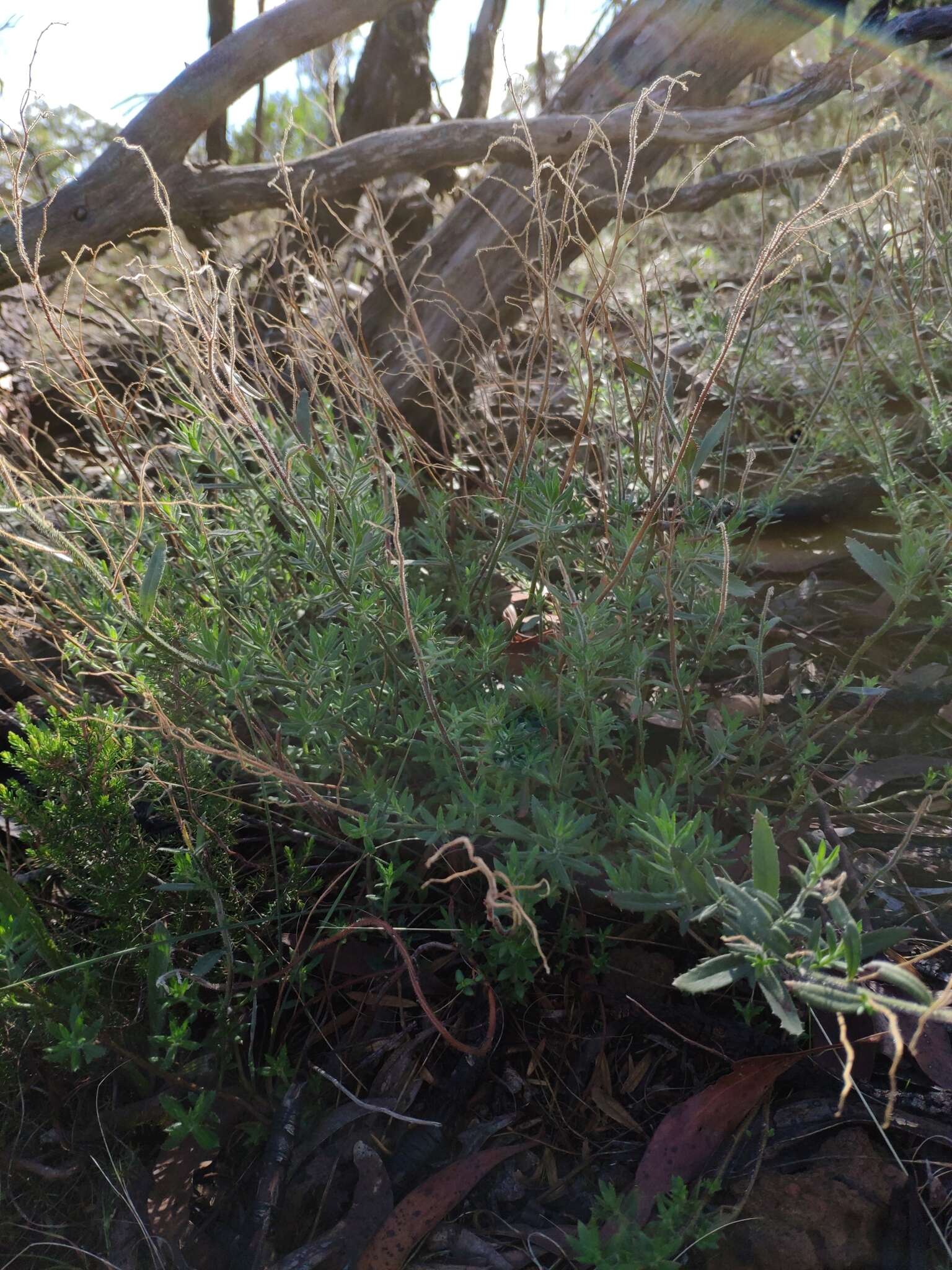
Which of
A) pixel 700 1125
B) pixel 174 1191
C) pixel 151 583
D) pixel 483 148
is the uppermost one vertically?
pixel 483 148

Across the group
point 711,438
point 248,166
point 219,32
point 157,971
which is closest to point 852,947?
point 711,438

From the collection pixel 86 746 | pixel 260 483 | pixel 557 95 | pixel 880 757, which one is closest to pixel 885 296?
pixel 880 757

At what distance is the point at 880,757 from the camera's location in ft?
7.00

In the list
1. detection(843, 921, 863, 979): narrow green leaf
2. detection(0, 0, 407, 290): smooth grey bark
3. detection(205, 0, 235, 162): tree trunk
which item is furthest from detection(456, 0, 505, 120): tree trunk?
detection(843, 921, 863, 979): narrow green leaf

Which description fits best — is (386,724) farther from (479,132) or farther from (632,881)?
(479,132)

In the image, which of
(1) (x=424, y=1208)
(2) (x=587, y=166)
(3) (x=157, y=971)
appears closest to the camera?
(1) (x=424, y=1208)

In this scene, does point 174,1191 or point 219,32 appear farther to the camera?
point 219,32

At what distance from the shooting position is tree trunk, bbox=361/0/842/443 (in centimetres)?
318

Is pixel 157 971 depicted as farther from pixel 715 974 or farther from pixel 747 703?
pixel 747 703

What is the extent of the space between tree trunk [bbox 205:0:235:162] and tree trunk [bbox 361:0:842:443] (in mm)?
1812

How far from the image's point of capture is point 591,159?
318 centimetres

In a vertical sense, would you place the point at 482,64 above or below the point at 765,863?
above

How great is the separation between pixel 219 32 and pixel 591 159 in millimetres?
2752

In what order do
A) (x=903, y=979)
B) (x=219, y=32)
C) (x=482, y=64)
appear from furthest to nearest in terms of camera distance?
(x=219, y=32) < (x=482, y=64) < (x=903, y=979)
